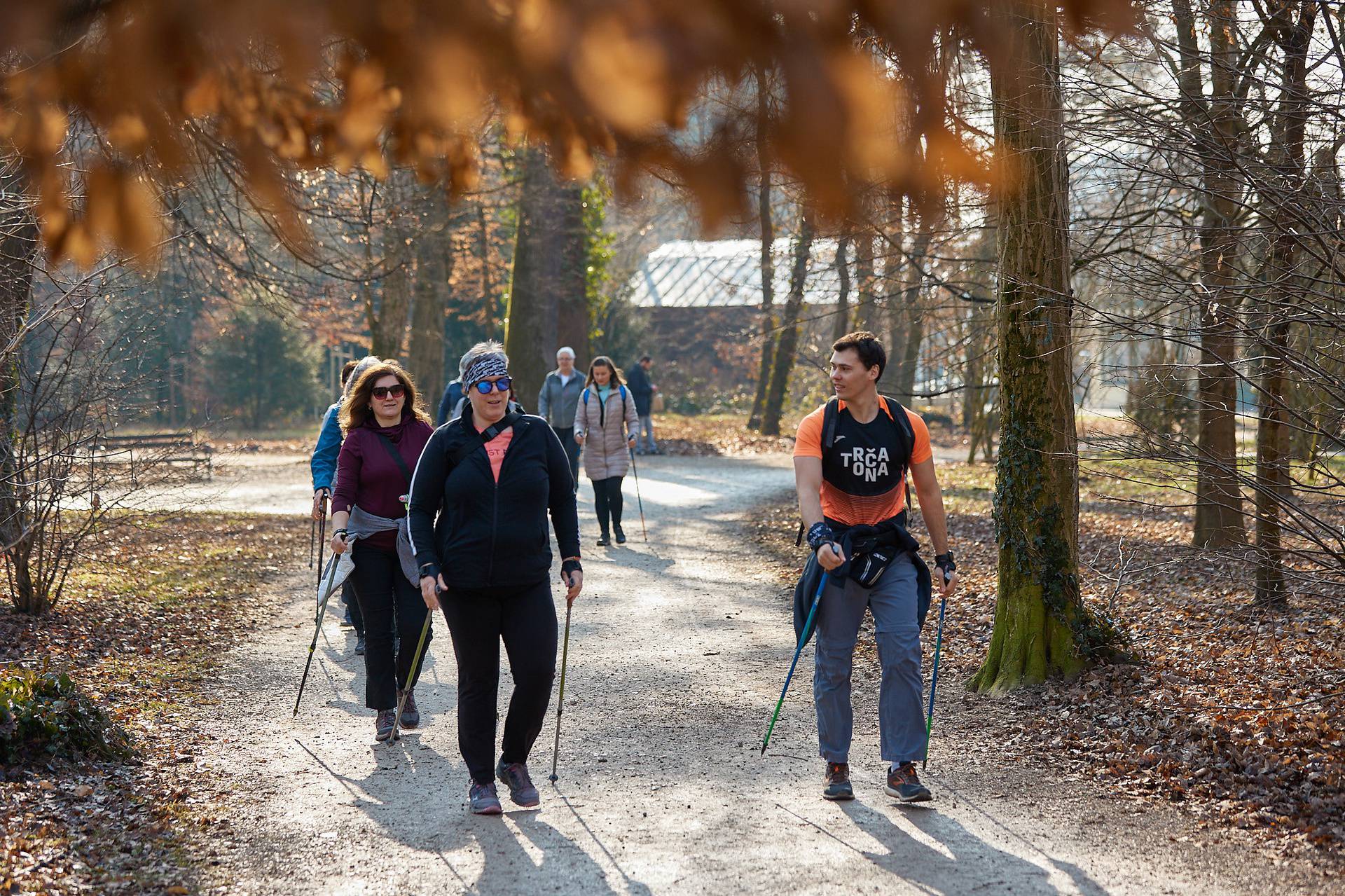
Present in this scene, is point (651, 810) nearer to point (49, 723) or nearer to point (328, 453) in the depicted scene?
point (49, 723)

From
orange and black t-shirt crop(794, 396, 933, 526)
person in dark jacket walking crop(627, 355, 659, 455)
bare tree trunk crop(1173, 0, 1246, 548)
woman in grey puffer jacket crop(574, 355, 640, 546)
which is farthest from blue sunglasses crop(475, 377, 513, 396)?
person in dark jacket walking crop(627, 355, 659, 455)

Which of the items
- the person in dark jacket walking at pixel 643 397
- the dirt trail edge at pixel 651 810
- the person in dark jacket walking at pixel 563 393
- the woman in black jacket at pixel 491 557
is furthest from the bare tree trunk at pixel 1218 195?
the person in dark jacket walking at pixel 643 397

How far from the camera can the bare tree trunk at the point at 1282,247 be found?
20.7 ft

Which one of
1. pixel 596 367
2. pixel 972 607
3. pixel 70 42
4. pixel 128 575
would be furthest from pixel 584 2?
pixel 596 367

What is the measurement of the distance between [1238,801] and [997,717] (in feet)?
6.43

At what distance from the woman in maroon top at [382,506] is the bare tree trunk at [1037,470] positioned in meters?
3.67

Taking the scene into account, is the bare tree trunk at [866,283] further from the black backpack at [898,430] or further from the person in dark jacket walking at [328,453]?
the person in dark jacket walking at [328,453]

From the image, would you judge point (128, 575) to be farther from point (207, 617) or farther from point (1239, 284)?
point (1239, 284)

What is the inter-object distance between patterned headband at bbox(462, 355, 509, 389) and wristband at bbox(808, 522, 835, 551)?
1612 mm

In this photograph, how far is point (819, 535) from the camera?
6.00 metres

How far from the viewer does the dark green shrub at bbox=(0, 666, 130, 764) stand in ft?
20.5

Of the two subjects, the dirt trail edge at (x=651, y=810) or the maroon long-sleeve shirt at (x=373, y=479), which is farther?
the maroon long-sleeve shirt at (x=373, y=479)

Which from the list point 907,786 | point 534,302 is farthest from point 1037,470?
point 534,302

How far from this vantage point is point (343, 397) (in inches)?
320
